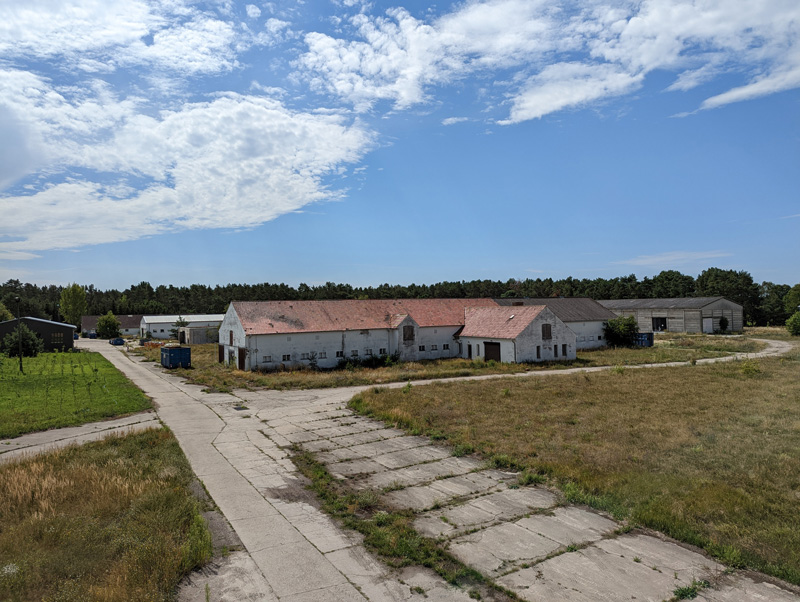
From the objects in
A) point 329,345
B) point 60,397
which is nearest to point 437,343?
point 329,345

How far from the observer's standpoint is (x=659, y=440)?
16812mm

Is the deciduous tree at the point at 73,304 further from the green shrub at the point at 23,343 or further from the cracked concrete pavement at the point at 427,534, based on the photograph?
the cracked concrete pavement at the point at 427,534

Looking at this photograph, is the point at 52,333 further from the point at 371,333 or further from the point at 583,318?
the point at 583,318

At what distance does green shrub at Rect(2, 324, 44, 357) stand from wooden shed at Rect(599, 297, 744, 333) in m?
79.7

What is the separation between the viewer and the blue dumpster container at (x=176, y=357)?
42531 mm

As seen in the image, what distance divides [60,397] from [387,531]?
81.9 ft

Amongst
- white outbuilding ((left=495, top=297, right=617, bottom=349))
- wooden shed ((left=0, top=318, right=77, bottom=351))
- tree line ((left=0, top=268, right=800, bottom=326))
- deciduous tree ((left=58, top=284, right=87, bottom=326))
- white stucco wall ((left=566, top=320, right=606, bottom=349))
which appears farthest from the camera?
deciduous tree ((left=58, top=284, right=87, bottom=326))

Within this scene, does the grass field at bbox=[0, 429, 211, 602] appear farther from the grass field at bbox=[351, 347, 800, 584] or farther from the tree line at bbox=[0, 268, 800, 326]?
the tree line at bbox=[0, 268, 800, 326]

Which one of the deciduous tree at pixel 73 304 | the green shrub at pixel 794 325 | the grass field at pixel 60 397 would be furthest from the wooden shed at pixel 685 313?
the deciduous tree at pixel 73 304

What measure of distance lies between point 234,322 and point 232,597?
112 feet

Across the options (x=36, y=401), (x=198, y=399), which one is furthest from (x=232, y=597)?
(x=36, y=401)

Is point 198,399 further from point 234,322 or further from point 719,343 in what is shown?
point 719,343

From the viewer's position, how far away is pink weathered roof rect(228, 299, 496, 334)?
39.3m

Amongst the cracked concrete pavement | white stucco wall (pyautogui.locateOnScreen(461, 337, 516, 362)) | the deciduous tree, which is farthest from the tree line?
the cracked concrete pavement
